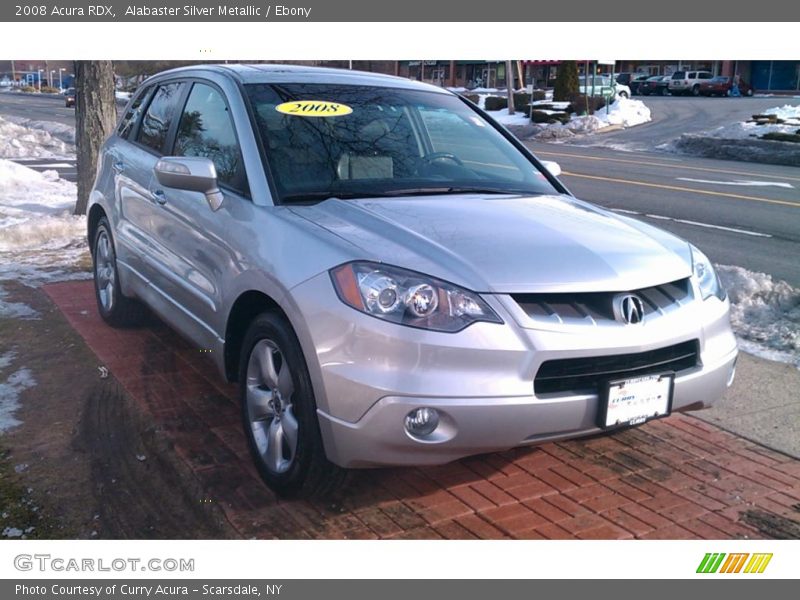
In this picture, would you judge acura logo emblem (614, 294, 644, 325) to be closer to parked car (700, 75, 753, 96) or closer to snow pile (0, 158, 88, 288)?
snow pile (0, 158, 88, 288)

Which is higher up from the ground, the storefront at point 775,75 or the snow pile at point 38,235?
the storefront at point 775,75

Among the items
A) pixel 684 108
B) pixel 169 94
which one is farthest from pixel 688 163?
pixel 684 108

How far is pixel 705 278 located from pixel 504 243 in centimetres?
103

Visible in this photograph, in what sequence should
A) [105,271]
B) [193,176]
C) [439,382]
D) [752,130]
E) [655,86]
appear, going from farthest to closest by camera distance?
[655,86] < [752,130] < [105,271] < [193,176] < [439,382]

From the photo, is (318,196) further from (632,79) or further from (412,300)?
(632,79)

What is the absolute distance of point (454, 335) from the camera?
3018mm

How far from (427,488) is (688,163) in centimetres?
1904

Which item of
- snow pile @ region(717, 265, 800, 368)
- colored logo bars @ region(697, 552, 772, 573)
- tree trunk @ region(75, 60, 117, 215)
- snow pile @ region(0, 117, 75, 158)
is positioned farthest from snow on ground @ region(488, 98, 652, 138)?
colored logo bars @ region(697, 552, 772, 573)

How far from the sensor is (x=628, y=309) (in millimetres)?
3270

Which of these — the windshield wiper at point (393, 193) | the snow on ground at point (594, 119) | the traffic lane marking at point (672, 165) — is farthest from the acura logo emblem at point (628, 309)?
the snow on ground at point (594, 119)

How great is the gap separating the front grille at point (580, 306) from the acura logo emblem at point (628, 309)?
0.02m

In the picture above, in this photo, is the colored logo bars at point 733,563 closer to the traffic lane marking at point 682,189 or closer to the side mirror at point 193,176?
the side mirror at point 193,176

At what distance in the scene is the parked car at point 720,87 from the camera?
56531 millimetres

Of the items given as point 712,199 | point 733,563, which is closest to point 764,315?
point 733,563
